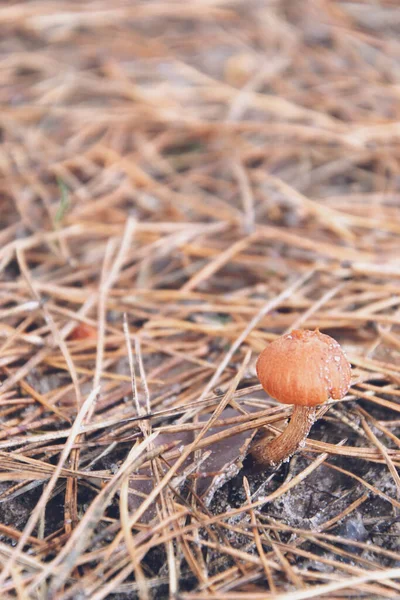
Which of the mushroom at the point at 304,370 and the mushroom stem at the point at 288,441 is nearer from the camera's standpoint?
the mushroom at the point at 304,370

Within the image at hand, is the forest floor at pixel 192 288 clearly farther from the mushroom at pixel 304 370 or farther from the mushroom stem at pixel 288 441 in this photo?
the mushroom at pixel 304 370

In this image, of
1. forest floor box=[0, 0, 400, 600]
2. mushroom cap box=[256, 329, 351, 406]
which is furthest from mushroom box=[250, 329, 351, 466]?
forest floor box=[0, 0, 400, 600]

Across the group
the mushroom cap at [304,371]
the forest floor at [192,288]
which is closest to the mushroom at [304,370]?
the mushroom cap at [304,371]

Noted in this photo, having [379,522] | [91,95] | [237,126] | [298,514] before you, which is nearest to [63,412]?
[298,514]

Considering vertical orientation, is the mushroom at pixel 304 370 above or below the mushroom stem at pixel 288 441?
above

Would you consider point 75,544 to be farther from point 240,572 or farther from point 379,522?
point 379,522

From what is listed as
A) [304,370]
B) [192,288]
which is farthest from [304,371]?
[192,288]
